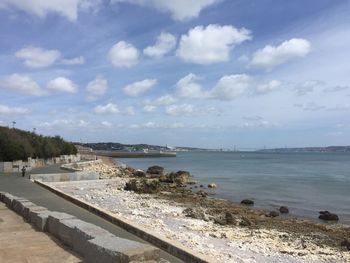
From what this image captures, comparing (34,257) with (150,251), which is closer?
(150,251)

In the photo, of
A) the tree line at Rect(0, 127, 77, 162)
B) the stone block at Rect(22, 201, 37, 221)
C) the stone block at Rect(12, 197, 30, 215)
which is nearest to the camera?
the stone block at Rect(22, 201, 37, 221)

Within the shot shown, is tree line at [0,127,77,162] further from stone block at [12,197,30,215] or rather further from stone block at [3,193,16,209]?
stone block at [12,197,30,215]

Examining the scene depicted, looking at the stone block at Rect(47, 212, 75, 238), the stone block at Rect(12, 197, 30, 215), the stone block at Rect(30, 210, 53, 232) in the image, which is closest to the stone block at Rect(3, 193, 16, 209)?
the stone block at Rect(12, 197, 30, 215)

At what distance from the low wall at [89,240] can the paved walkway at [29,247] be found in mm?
152

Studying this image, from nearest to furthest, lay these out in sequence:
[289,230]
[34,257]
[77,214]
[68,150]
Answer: [34,257] → [77,214] → [289,230] → [68,150]

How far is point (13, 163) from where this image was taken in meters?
40.1

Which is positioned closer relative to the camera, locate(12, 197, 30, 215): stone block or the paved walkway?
the paved walkway

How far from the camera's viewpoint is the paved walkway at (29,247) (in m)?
6.84

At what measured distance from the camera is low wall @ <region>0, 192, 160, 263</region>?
17.7ft

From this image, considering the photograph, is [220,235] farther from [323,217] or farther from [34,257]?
[323,217]

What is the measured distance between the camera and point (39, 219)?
9.34 m

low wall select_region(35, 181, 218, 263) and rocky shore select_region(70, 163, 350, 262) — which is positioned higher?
low wall select_region(35, 181, 218, 263)

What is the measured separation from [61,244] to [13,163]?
34576mm

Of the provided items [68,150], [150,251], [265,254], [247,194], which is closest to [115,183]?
[247,194]
